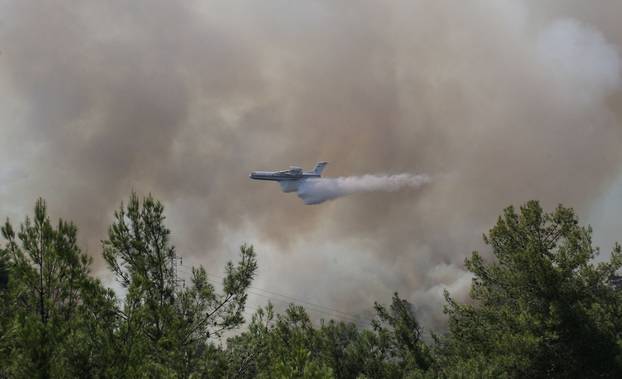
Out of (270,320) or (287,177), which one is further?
(287,177)

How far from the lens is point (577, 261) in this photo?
23.0 meters

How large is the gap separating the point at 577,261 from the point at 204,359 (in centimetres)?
2123

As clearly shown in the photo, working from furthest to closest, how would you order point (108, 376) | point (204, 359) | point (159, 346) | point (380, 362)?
1. point (380, 362)
2. point (204, 359)
3. point (159, 346)
4. point (108, 376)

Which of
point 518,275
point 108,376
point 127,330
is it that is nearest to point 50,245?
point 127,330

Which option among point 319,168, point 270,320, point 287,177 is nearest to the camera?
point 270,320

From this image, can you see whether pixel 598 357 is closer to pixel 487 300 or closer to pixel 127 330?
pixel 487 300

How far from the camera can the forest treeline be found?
10109mm

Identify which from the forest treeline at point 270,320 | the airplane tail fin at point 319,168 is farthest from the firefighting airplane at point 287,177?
the forest treeline at point 270,320

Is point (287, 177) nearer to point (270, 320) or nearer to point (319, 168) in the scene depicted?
point (319, 168)

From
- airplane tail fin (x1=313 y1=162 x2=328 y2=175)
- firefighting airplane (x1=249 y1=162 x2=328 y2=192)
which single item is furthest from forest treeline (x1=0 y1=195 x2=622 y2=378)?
airplane tail fin (x1=313 y1=162 x2=328 y2=175)

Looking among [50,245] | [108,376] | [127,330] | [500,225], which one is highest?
[500,225]

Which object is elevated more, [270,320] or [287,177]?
[287,177]

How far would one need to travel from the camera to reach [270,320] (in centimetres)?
1764

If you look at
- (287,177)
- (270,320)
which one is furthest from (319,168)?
(270,320)
